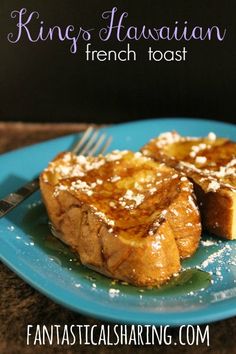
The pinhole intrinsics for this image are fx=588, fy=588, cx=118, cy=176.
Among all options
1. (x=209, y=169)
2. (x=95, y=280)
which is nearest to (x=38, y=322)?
(x=95, y=280)

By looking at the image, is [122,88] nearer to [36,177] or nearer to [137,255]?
[36,177]

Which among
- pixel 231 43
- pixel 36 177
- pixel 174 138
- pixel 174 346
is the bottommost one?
pixel 174 346

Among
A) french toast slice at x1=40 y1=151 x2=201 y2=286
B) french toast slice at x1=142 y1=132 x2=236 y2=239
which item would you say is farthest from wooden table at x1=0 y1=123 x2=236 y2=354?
french toast slice at x1=142 y1=132 x2=236 y2=239

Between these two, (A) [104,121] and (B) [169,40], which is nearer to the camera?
(B) [169,40]

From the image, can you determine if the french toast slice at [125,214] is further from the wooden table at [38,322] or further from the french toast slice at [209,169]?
the wooden table at [38,322]

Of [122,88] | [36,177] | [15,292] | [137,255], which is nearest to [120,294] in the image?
[137,255]

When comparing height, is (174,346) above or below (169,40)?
below

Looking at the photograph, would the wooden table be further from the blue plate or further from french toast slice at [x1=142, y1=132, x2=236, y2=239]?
french toast slice at [x1=142, y1=132, x2=236, y2=239]
